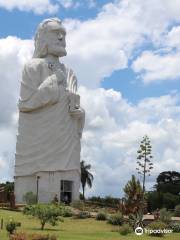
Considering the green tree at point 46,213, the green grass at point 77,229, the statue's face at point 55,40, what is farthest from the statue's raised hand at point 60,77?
the green tree at point 46,213

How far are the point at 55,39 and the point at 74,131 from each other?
945 centimetres

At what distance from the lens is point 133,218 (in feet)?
127

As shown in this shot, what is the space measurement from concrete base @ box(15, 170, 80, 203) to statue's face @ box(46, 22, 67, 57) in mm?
12064

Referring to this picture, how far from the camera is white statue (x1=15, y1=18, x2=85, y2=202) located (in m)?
61.2

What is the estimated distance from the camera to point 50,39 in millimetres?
63875

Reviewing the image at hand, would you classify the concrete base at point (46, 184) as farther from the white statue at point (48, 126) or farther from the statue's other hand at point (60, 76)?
the statue's other hand at point (60, 76)

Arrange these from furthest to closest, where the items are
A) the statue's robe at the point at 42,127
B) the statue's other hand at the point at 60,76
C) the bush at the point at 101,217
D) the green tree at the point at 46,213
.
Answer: the statue's other hand at the point at 60,76 → the statue's robe at the point at 42,127 → the bush at the point at 101,217 → the green tree at the point at 46,213

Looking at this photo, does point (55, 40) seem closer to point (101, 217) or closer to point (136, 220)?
point (101, 217)

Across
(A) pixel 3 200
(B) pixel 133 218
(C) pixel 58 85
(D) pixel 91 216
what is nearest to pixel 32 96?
(C) pixel 58 85

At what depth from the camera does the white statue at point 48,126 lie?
201ft

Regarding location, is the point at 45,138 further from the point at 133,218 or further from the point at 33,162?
the point at 133,218

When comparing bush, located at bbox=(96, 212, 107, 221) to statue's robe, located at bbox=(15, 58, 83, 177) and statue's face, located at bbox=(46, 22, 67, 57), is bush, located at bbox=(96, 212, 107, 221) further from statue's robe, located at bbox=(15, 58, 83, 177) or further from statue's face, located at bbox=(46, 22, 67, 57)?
statue's face, located at bbox=(46, 22, 67, 57)

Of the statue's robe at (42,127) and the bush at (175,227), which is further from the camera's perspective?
the statue's robe at (42,127)

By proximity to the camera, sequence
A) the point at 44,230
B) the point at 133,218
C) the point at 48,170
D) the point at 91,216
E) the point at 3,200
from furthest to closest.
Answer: the point at 48,170
the point at 3,200
the point at 91,216
the point at 133,218
the point at 44,230
